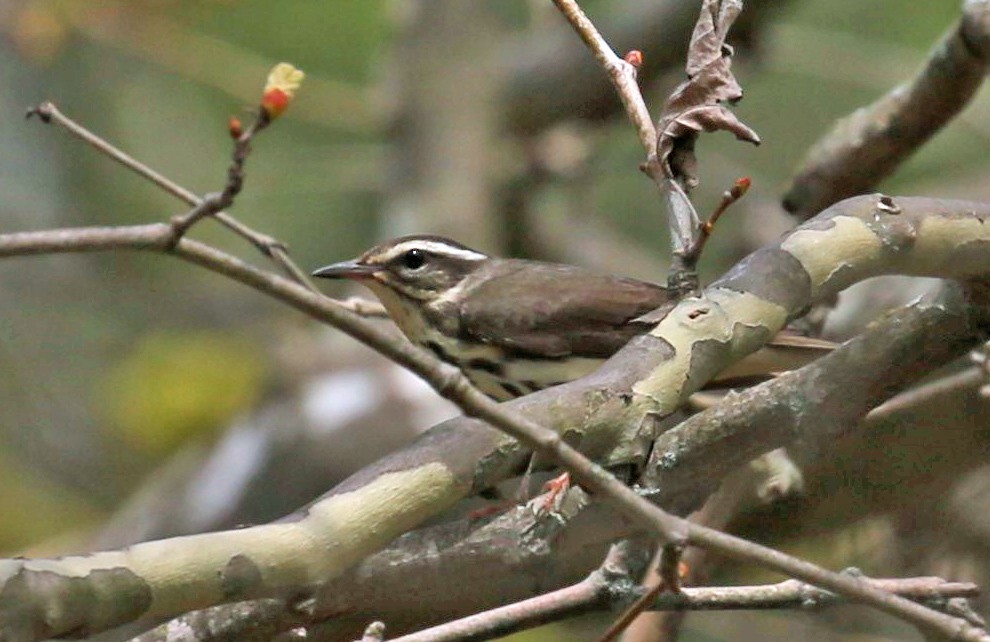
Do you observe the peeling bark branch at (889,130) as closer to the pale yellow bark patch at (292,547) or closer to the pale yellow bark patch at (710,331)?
the pale yellow bark patch at (710,331)

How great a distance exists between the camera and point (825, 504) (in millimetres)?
2758

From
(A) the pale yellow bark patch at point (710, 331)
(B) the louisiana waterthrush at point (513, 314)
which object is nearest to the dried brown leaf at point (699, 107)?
(A) the pale yellow bark patch at point (710, 331)

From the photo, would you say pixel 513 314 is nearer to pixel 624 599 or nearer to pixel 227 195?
pixel 624 599

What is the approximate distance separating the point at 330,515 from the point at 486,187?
4.55m

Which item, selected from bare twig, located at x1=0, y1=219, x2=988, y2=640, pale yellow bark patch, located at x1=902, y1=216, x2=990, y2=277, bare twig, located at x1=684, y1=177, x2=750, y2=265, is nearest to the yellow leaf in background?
bare twig, located at x1=684, y1=177, x2=750, y2=265

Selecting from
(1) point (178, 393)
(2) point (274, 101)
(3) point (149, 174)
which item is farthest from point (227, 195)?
(1) point (178, 393)

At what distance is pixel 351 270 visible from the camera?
138 inches

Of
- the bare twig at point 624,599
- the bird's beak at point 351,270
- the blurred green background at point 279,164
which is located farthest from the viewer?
the blurred green background at point 279,164

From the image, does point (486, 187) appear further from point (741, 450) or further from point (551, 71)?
point (741, 450)

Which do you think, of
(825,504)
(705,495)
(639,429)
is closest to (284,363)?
(825,504)

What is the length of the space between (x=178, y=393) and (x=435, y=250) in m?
2.43

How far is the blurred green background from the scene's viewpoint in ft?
19.2

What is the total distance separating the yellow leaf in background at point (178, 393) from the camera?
18.6ft

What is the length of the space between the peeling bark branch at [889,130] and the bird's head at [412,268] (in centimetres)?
78
